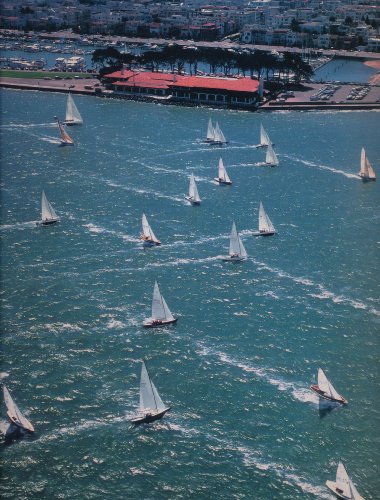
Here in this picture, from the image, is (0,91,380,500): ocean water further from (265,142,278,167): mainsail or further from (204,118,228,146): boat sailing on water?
(204,118,228,146): boat sailing on water

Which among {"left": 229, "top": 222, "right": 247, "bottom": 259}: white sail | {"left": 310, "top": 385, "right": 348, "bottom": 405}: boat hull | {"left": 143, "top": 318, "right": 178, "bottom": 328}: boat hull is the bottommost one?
{"left": 310, "top": 385, "right": 348, "bottom": 405}: boat hull

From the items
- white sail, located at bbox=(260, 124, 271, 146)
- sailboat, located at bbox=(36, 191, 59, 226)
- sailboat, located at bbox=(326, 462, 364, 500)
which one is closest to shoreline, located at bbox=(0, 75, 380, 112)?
white sail, located at bbox=(260, 124, 271, 146)

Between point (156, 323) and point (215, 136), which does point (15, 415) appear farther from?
point (215, 136)

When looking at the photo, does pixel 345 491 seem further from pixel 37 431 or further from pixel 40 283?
pixel 40 283

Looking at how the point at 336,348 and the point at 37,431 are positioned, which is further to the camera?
the point at 336,348

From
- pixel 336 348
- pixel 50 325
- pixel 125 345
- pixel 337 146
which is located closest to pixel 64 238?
pixel 50 325

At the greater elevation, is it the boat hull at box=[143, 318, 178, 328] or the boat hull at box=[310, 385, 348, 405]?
the boat hull at box=[143, 318, 178, 328]

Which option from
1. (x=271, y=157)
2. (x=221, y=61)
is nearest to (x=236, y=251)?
(x=271, y=157)
